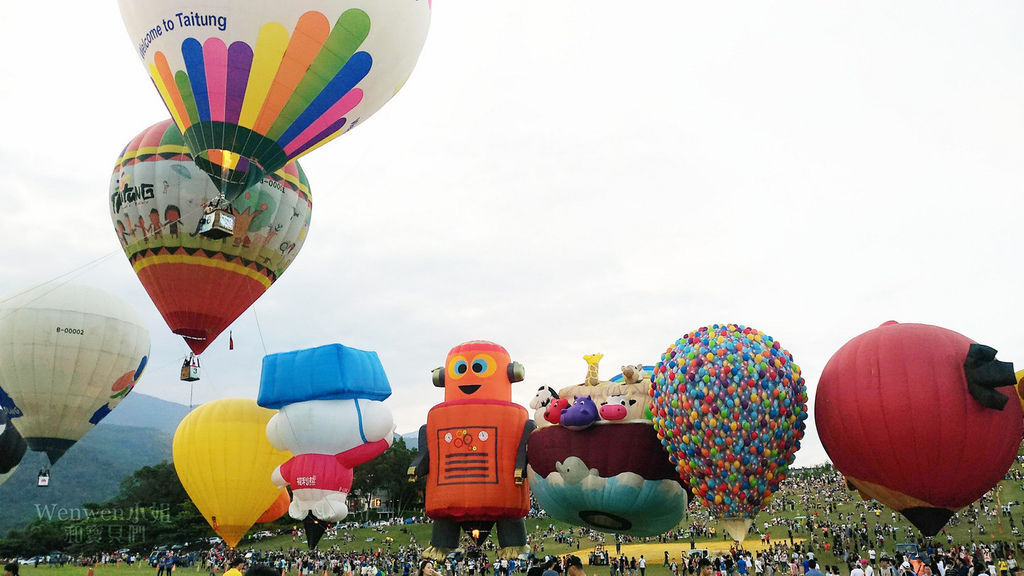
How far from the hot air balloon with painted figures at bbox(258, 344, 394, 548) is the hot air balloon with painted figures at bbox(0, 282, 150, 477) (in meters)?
7.62

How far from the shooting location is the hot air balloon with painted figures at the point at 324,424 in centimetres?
1519

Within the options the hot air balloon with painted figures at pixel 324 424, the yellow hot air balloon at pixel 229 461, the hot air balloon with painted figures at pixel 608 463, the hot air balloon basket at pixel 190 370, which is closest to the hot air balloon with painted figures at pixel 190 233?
the hot air balloon basket at pixel 190 370

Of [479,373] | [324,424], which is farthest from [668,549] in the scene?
[324,424]

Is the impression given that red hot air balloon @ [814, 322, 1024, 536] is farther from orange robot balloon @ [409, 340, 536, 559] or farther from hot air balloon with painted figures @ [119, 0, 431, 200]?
hot air balloon with painted figures @ [119, 0, 431, 200]

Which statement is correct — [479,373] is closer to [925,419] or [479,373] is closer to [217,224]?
[217,224]

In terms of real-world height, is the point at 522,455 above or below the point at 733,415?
below

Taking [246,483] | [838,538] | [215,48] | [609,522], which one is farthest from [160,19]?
[838,538]

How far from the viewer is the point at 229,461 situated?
704 inches

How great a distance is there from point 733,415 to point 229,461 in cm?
1132

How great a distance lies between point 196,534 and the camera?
4028 cm

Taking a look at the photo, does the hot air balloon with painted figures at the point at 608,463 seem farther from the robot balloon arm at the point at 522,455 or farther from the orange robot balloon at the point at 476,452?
the orange robot balloon at the point at 476,452

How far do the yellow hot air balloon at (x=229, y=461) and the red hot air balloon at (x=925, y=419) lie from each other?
39.9 ft

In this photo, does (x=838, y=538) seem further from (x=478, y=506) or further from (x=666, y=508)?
(x=478, y=506)

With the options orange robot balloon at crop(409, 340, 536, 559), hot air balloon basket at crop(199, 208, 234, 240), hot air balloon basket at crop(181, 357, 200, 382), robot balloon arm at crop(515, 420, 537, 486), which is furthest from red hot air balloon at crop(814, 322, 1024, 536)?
hot air balloon basket at crop(181, 357, 200, 382)
